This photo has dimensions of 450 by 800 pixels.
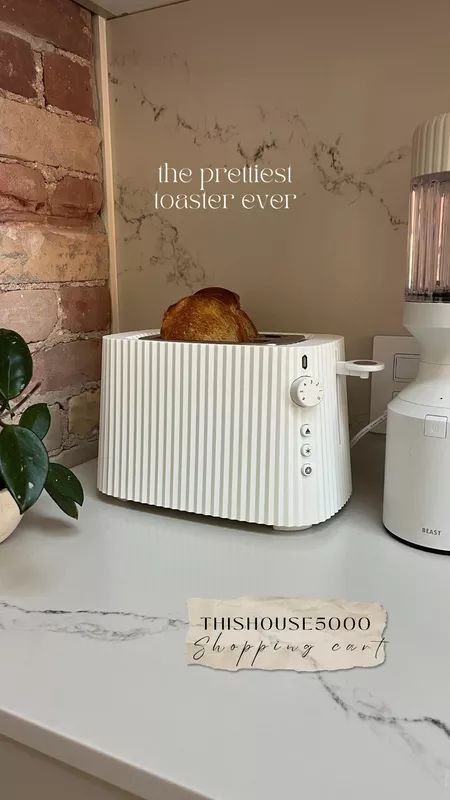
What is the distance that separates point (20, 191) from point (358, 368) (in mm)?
493

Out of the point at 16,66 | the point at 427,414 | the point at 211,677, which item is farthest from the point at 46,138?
the point at 211,677

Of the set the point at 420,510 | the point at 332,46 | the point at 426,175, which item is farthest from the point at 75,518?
the point at 332,46

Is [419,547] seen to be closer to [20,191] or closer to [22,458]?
[22,458]

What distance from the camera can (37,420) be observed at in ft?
2.43

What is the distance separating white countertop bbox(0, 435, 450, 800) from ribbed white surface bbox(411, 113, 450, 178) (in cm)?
39

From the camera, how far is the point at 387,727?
429 millimetres

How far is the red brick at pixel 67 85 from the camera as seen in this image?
2.96ft

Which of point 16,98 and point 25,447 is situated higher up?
point 16,98

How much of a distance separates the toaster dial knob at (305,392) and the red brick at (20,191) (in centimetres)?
45

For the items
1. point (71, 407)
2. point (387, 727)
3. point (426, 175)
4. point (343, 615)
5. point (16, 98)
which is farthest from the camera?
point (71, 407)

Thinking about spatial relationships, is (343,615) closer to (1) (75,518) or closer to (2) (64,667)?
(2) (64,667)

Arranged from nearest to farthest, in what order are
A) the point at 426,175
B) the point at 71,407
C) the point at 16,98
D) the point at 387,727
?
1. the point at 387,727
2. the point at 426,175
3. the point at 16,98
4. the point at 71,407

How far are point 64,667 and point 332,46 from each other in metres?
0.79

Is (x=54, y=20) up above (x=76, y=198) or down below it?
above
